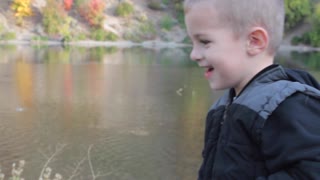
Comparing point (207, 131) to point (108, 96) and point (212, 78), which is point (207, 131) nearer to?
point (212, 78)

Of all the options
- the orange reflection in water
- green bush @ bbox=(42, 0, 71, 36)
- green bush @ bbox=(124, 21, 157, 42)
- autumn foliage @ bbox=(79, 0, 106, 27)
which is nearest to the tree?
green bush @ bbox=(124, 21, 157, 42)

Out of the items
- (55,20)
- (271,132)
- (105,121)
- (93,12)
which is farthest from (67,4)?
(271,132)

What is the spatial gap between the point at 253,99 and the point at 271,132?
7 centimetres

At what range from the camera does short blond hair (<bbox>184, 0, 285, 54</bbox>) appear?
0.99 m

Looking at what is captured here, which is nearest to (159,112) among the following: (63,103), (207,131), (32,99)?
(63,103)

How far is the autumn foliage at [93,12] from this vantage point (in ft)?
121

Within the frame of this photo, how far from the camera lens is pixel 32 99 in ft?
40.3

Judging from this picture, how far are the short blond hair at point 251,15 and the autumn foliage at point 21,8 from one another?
37098 mm

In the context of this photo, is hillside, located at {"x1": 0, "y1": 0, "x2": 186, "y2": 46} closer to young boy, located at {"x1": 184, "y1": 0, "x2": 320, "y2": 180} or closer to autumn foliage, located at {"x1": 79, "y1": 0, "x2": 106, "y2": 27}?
autumn foliage, located at {"x1": 79, "y1": 0, "x2": 106, "y2": 27}

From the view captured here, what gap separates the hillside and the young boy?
3501cm

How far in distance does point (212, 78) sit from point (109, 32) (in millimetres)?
36408

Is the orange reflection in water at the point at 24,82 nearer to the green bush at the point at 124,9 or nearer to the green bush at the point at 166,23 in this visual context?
the green bush at the point at 166,23

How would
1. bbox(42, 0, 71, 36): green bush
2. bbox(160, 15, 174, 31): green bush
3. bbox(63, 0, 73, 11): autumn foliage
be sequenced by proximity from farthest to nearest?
1. bbox(63, 0, 73, 11): autumn foliage
2. bbox(160, 15, 174, 31): green bush
3. bbox(42, 0, 71, 36): green bush

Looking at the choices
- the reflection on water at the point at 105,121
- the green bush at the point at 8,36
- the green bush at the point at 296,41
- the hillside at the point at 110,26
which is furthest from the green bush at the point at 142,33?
the reflection on water at the point at 105,121
